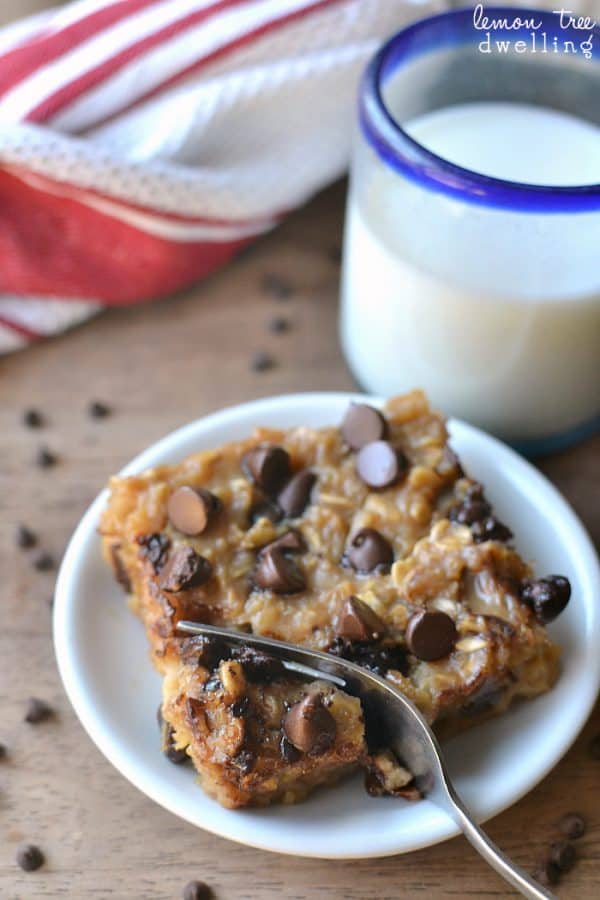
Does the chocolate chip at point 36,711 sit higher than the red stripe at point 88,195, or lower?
lower

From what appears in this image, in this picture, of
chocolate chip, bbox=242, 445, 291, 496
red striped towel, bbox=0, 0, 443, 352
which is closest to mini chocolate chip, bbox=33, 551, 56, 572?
chocolate chip, bbox=242, 445, 291, 496

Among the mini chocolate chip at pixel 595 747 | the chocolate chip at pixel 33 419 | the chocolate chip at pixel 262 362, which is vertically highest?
the chocolate chip at pixel 262 362

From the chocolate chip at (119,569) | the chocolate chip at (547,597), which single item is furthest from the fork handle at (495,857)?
the chocolate chip at (119,569)

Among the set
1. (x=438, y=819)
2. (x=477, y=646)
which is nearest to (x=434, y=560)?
(x=477, y=646)

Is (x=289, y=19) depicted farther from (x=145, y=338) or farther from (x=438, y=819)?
(x=438, y=819)

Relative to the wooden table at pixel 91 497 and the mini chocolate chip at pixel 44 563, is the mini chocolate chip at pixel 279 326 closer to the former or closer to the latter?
the wooden table at pixel 91 497

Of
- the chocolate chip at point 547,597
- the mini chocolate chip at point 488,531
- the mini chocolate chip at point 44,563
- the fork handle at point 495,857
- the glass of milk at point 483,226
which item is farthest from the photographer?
the mini chocolate chip at point 44,563

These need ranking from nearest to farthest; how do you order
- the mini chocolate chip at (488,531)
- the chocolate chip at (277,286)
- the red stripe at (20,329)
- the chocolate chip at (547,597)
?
→ 1. the chocolate chip at (547,597)
2. the mini chocolate chip at (488,531)
3. the red stripe at (20,329)
4. the chocolate chip at (277,286)
